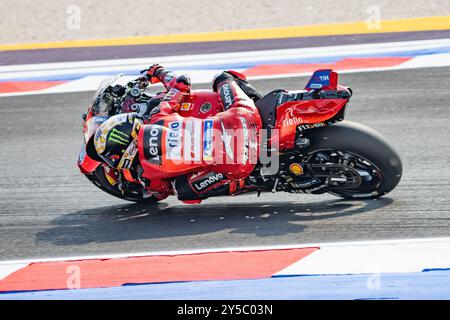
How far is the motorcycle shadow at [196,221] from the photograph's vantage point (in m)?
6.50

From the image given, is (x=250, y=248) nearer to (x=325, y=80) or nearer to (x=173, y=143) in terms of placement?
(x=173, y=143)

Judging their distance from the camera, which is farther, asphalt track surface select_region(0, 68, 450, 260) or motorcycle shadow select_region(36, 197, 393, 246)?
motorcycle shadow select_region(36, 197, 393, 246)

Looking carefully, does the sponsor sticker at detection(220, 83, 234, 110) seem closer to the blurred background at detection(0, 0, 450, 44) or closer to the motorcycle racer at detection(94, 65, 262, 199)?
the motorcycle racer at detection(94, 65, 262, 199)

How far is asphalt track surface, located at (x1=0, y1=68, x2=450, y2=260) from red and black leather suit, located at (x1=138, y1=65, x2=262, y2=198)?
1.20 feet

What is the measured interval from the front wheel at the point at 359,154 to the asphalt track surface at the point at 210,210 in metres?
0.20

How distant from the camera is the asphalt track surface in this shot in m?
6.39

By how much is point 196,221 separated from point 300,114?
1118 mm

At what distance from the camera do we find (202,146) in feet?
21.5

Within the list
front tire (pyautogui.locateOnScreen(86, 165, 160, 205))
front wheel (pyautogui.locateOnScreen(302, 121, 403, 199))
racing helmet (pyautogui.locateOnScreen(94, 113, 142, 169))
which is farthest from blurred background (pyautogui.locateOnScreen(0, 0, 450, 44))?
front wheel (pyautogui.locateOnScreen(302, 121, 403, 199))

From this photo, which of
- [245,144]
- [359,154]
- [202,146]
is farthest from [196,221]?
[359,154]

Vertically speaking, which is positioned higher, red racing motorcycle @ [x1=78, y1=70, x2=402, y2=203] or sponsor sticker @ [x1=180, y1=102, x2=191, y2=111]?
sponsor sticker @ [x1=180, y1=102, x2=191, y2=111]

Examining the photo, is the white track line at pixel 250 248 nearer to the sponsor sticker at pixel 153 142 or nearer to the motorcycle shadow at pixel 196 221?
the motorcycle shadow at pixel 196 221
